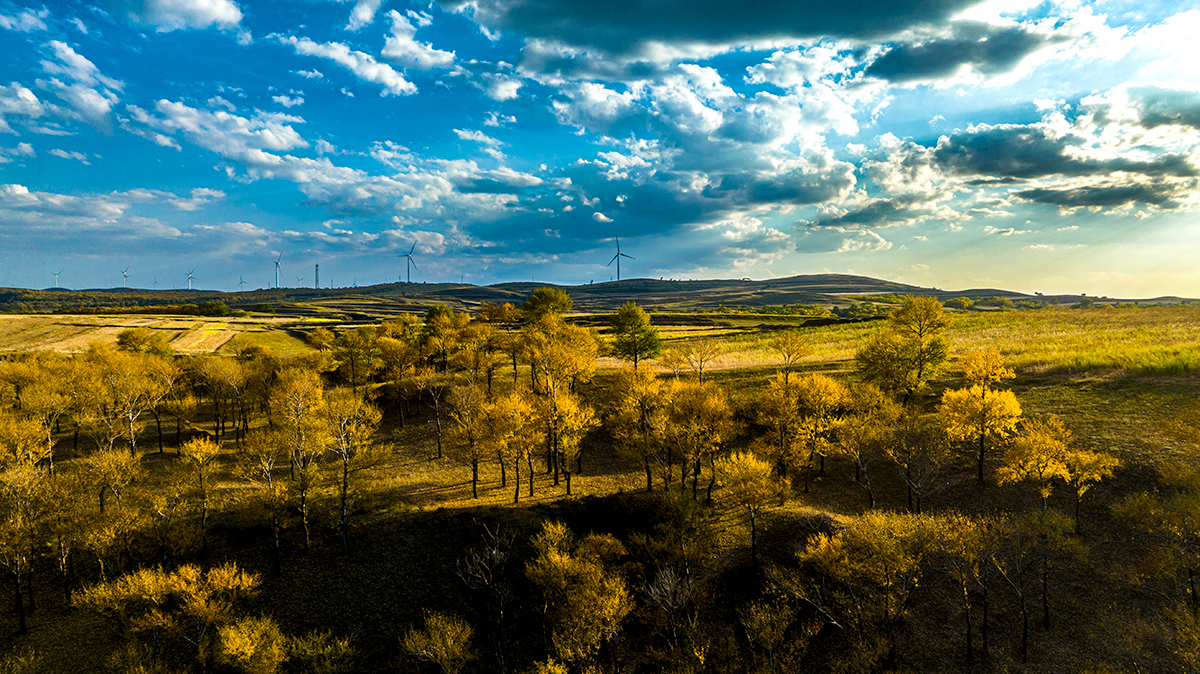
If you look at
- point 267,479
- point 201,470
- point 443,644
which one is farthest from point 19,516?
point 443,644

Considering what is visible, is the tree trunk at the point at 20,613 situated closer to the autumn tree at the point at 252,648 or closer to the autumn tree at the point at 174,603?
the autumn tree at the point at 174,603

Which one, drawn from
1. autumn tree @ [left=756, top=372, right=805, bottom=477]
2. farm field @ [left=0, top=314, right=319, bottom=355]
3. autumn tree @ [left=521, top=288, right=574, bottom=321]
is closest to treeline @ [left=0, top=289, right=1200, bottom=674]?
autumn tree @ [left=756, top=372, right=805, bottom=477]

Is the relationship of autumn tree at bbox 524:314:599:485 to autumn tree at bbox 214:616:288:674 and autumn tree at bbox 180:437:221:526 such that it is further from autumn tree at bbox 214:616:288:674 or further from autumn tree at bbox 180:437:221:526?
autumn tree at bbox 180:437:221:526

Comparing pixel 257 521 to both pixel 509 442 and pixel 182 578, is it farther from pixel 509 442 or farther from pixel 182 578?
pixel 509 442

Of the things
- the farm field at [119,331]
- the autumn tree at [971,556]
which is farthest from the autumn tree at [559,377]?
the farm field at [119,331]

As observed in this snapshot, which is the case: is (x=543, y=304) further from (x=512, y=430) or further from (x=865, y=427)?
(x=865, y=427)

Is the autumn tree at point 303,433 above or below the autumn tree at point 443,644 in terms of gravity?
above

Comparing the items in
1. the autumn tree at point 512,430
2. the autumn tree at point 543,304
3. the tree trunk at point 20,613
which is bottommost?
the tree trunk at point 20,613
